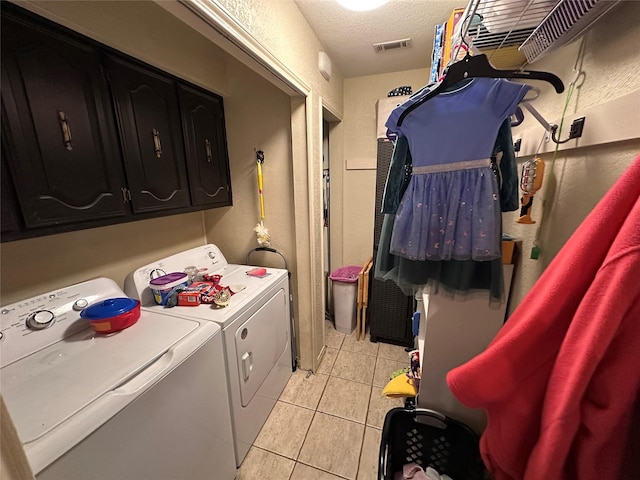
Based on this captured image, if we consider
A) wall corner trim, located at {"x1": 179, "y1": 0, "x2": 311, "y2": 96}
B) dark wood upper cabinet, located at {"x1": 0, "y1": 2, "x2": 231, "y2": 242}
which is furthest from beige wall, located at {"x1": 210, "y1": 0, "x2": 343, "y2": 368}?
dark wood upper cabinet, located at {"x1": 0, "y1": 2, "x2": 231, "y2": 242}

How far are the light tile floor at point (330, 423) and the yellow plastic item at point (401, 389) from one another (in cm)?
30

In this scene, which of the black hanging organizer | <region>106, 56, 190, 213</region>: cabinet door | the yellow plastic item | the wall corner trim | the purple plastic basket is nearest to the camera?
the wall corner trim

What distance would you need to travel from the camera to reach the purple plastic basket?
2.43 meters

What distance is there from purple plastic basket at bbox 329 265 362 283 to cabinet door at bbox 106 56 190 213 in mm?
1488

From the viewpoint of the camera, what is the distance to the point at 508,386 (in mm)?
581

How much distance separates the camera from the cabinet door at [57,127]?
2.77 ft

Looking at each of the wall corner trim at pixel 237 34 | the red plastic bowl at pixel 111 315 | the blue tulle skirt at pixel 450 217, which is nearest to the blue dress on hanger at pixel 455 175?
the blue tulle skirt at pixel 450 217

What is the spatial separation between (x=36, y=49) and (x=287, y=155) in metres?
1.17

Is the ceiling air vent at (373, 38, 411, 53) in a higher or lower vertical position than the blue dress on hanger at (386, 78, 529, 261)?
higher

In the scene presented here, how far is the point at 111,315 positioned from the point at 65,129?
77 cm

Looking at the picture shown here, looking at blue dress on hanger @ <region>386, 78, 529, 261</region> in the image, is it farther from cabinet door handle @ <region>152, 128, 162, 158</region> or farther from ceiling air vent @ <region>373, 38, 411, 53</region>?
cabinet door handle @ <region>152, 128, 162, 158</region>

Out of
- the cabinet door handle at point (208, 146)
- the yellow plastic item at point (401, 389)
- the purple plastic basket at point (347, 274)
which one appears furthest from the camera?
the purple plastic basket at point (347, 274)

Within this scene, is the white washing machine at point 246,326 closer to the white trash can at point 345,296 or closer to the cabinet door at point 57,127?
the cabinet door at point 57,127

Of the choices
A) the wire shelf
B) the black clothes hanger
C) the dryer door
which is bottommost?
the dryer door
